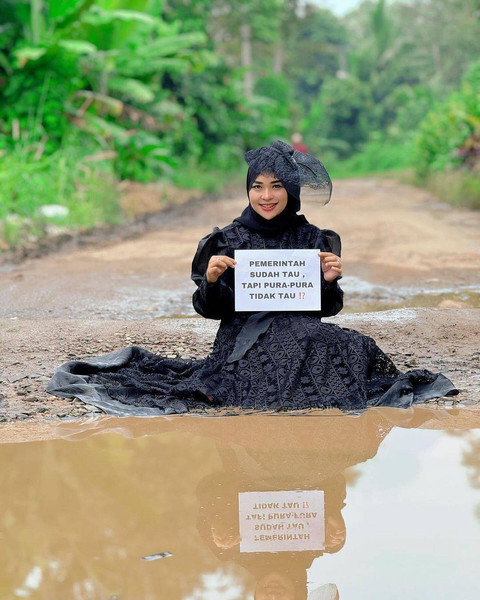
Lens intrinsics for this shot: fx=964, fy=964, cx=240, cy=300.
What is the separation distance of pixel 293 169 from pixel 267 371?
0.97 meters

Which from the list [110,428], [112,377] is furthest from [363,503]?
[112,377]

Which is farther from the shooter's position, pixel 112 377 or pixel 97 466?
pixel 112 377

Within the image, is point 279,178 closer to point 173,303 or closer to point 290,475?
point 290,475

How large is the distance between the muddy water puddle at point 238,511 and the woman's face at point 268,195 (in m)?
1.02

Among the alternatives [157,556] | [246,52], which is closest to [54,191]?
[157,556]

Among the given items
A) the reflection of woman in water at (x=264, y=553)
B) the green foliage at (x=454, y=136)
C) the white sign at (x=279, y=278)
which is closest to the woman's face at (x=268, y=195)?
the white sign at (x=279, y=278)

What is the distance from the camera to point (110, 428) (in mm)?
4363

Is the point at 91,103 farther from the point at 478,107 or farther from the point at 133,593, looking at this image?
the point at 133,593

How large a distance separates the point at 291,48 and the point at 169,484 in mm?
50677

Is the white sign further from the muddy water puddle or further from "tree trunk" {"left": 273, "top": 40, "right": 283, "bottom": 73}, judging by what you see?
"tree trunk" {"left": 273, "top": 40, "right": 283, "bottom": 73}

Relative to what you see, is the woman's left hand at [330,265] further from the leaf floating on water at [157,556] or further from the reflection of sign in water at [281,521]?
the leaf floating on water at [157,556]

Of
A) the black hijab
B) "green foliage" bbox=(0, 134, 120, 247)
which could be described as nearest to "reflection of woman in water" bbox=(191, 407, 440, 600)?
the black hijab

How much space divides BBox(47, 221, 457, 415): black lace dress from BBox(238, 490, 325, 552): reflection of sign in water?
3.35ft

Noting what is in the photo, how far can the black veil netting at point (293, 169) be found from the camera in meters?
4.60
